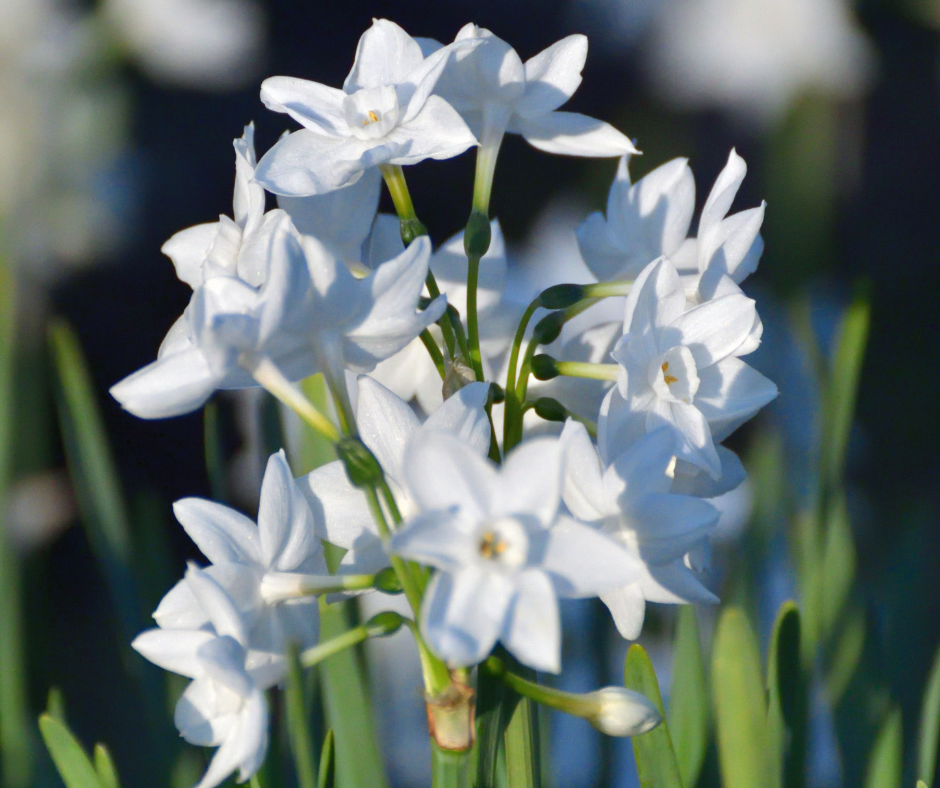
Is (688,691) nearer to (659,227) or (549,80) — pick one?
(659,227)

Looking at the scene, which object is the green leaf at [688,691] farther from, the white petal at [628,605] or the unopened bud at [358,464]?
the unopened bud at [358,464]

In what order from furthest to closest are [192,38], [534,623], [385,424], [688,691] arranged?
[192,38], [688,691], [385,424], [534,623]

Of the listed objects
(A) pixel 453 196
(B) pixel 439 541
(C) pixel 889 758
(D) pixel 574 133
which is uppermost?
(D) pixel 574 133

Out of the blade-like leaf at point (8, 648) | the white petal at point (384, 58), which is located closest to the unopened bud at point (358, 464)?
the white petal at point (384, 58)

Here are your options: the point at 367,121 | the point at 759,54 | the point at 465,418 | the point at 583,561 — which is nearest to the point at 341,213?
the point at 367,121

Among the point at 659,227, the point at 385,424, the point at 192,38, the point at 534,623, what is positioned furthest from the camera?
the point at 192,38

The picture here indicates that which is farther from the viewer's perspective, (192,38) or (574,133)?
(192,38)

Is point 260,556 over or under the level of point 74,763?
over

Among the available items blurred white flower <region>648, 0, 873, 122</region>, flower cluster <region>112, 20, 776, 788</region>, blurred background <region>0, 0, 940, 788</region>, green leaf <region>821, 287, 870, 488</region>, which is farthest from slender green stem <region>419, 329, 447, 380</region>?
blurred white flower <region>648, 0, 873, 122</region>

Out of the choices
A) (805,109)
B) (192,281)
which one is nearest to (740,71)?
(805,109)
